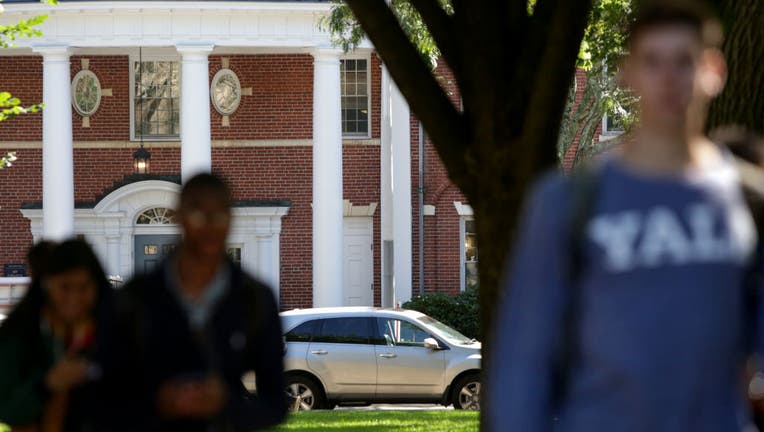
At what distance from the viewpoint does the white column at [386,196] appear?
30031 millimetres

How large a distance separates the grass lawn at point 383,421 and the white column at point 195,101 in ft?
40.5

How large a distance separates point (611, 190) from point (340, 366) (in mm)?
17438

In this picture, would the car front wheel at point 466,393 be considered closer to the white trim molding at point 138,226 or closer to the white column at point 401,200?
the white column at point 401,200

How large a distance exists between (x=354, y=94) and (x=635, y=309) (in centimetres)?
2986

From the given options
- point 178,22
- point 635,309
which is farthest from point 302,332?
point 635,309

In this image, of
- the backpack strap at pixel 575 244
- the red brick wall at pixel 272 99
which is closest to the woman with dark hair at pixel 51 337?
the backpack strap at pixel 575 244

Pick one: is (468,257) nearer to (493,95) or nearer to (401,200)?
(401,200)

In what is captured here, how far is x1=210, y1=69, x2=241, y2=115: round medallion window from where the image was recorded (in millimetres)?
32281

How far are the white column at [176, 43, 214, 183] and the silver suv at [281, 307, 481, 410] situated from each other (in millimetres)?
8944

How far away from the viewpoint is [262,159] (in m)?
32.4

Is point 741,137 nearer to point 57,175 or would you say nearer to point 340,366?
point 340,366

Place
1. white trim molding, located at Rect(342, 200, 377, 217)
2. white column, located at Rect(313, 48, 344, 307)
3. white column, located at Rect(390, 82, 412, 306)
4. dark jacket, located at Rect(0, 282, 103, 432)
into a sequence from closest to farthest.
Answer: dark jacket, located at Rect(0, 282, 103, 432)
white column, located at Rect(313, 48, 344, 307)
white column, located at Rect(390, 82, 412, 306)
white trim molding, located at Rect(342, 200, 377, 217)

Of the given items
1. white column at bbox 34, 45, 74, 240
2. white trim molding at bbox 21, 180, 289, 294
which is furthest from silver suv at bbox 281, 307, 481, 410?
white trim molding at bbox 21, 180, 289, 294

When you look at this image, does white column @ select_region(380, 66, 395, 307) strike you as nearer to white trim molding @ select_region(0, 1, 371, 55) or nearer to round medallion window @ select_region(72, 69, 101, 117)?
white trim molding @ select_region(0, 1, 371, 55)
